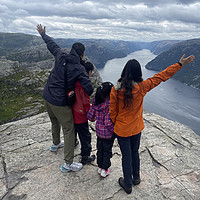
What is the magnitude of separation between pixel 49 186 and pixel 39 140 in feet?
10.0

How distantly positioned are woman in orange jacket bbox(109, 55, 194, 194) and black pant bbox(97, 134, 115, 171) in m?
0.60

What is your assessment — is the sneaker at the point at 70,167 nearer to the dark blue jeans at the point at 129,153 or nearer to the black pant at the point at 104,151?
the black pant at the point at 104,151

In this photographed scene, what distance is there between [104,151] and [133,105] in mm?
1919

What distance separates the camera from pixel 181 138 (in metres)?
9.17

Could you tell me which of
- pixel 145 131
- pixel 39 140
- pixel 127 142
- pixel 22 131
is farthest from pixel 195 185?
pixel 22 131

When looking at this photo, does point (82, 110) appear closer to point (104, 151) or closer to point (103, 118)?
point (103, 118)

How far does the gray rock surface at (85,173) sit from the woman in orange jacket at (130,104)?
0.98 meters

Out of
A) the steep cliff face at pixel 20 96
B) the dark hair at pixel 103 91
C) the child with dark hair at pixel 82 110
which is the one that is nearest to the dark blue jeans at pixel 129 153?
the dark hair at pixel 103 91

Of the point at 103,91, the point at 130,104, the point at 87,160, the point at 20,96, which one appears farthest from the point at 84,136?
the point at 20,96

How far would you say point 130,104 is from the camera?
402cm

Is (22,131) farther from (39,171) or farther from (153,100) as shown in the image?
→ (153,100)

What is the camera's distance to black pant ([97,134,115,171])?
500 centimetres

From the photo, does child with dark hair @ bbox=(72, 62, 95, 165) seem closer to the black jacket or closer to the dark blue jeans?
the black jacket

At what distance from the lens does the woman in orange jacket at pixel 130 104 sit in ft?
12.7
